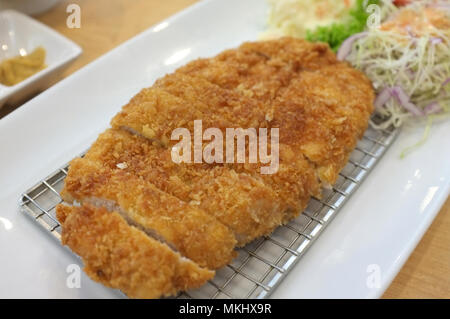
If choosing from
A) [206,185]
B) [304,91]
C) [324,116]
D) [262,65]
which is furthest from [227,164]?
[262,65]

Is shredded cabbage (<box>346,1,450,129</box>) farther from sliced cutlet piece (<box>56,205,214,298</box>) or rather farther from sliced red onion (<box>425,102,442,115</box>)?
sliced cutlet piece (<box>56,205,214,298</box>)

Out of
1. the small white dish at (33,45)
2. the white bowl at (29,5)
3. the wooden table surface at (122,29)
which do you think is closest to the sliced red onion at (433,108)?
the wooden table surface at (122,29)

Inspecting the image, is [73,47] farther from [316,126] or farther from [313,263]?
[313,263]

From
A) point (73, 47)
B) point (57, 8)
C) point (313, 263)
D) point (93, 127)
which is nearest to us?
point (313, 263)

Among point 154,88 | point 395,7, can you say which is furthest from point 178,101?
point 395,7

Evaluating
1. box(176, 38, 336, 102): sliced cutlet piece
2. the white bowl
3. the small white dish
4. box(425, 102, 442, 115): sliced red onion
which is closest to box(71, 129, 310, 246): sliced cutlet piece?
box(176, 38, 336, 102): sliced cutlet piece

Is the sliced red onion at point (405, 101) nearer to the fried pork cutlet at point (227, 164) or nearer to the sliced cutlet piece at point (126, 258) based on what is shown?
the fried pork cutlet at point (227, 164)
